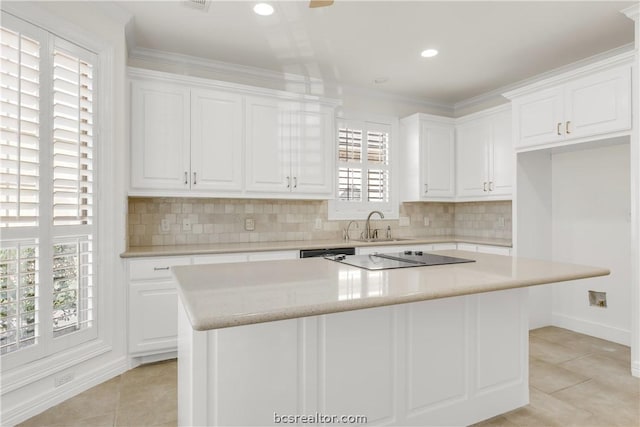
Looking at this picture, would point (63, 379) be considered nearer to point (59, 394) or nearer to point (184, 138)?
point (59, 394)

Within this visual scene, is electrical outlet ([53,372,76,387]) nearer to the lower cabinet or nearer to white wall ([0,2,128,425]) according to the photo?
white wall ([0,2,128,425])

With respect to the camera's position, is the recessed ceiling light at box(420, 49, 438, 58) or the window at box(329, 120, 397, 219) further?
the window at box(329, 120, 397, 219)

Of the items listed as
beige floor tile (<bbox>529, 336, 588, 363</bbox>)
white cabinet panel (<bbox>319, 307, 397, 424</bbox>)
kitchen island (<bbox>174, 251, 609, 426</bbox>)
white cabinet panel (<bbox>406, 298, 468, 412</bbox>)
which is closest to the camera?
kitchen island (<bbox>174, 251, 609, 426</bbox>)

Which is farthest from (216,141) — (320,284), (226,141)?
(320,284)

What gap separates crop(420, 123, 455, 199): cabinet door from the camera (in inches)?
177

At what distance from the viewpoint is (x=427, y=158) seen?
177 inches

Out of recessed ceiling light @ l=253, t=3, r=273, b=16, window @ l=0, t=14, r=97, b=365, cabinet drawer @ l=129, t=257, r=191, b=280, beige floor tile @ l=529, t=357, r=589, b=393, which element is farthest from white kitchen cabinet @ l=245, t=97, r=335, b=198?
beige floor tile @ l=529, t=357, r=589, b=393

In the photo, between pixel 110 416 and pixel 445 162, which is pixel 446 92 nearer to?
pixel 445 162

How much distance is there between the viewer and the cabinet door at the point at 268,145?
3514 mm

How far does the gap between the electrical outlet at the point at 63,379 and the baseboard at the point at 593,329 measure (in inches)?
172

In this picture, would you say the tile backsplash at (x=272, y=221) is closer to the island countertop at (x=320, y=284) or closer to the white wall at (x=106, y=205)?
the white wall at (x=106, y=205)

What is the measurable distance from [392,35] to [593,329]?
335 cm

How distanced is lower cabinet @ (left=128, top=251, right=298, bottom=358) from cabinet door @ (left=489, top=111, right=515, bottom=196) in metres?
3.31

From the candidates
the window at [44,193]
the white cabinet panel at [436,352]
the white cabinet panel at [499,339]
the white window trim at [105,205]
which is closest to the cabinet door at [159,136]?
the white window trim at [105,205]
